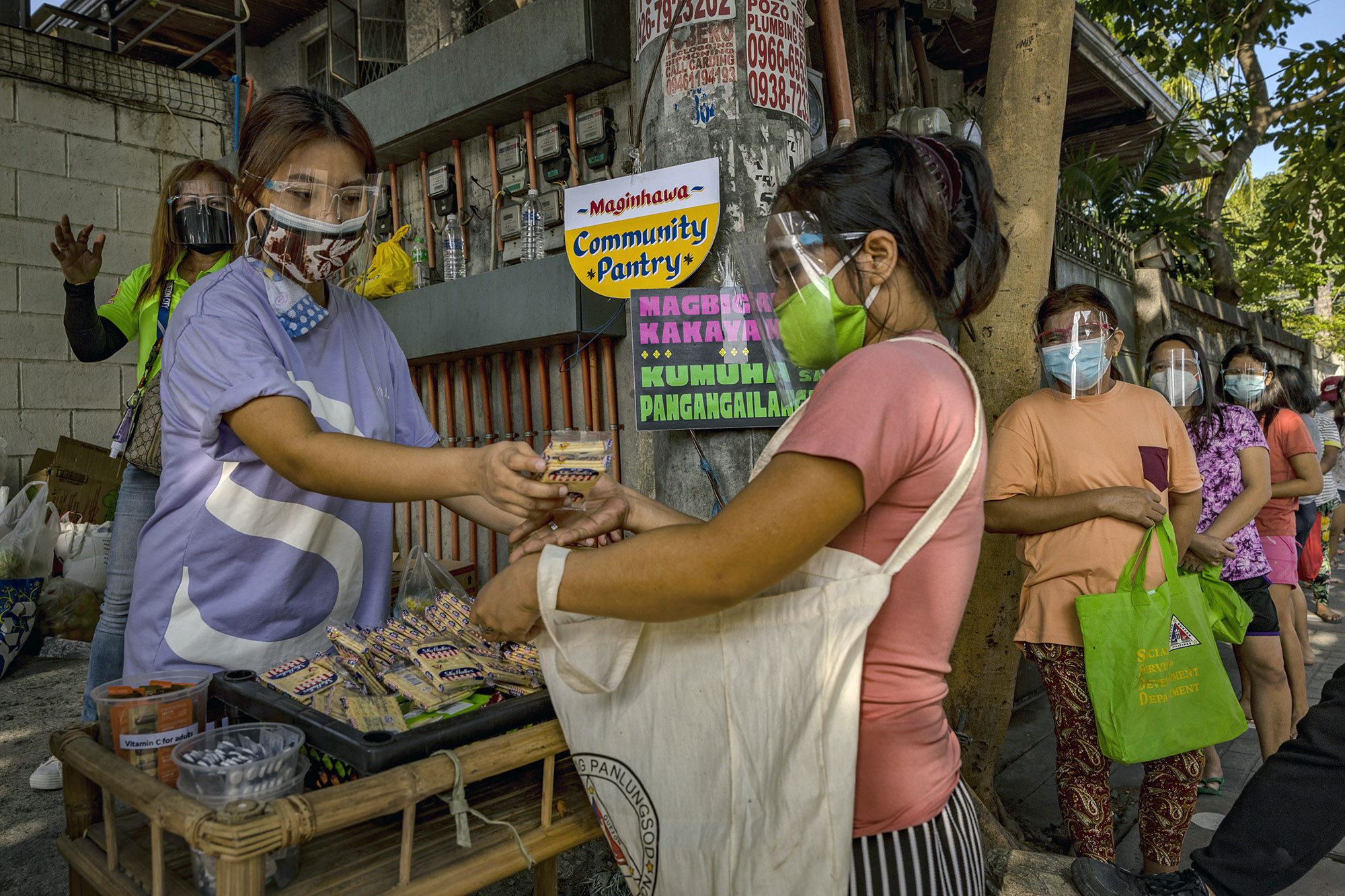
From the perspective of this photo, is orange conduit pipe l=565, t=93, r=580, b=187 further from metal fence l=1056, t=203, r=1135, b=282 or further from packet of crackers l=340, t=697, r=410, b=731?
packet of crackers l=340, t=697, r=410, b=731

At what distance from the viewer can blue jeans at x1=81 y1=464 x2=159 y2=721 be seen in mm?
2559

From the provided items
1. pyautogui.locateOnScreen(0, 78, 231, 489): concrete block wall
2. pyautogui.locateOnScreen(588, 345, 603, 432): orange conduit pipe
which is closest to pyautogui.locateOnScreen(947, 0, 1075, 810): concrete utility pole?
pyautogui.locateOnScreen(588, 345, 603, 432): orange conduit pipe

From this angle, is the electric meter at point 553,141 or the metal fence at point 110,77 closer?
the electric meter at point 553,141

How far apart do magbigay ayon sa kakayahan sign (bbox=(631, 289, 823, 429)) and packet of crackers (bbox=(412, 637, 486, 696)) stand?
118 cm

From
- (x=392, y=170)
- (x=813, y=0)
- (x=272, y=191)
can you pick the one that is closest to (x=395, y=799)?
(x=272, y=191)

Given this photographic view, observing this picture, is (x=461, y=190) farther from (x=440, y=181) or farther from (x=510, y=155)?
(x=510, y=155)

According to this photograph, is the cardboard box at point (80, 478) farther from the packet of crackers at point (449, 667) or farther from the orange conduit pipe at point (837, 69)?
the orange conduit pipe at point (837, 69)

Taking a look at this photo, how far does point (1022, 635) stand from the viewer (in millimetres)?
Answer: 2607

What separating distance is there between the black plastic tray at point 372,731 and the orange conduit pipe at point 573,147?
3.26m

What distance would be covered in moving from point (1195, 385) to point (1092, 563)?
4.61 ft

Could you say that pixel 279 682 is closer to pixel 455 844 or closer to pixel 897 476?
pixel 455 844

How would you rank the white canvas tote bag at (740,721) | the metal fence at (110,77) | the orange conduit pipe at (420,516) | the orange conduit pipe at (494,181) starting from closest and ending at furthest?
the white canvas tote bag at (740,721)
the orange conduit pipe at (494,181)
the orange conduit pipe at (420,516)
the metal fence at (110,77)

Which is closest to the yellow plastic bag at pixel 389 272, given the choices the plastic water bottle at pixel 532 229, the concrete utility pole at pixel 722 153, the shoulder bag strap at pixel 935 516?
the plastic water bottle at pixel 532 229

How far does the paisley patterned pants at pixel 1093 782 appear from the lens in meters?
2.42
